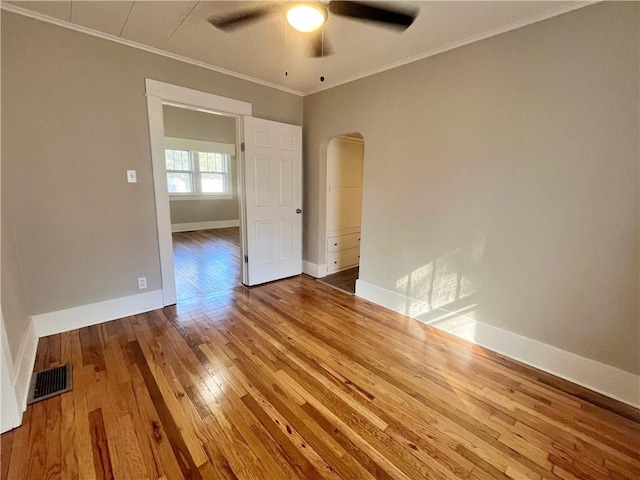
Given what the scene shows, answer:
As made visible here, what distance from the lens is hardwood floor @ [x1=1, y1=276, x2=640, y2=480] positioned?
1.37 m

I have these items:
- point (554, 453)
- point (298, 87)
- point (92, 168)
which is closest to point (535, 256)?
point (554, 453)

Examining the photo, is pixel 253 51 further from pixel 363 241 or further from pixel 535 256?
pixel 535 256

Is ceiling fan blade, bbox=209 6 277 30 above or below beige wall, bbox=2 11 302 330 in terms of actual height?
above

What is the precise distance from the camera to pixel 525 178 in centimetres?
213

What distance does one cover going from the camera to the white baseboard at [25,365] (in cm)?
165

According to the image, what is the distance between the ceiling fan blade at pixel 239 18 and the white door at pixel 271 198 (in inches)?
45.0

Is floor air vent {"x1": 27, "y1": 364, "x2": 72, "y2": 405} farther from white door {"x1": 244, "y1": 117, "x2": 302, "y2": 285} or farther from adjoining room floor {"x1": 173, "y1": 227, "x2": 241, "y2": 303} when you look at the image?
white door {"x1": 244, "y1": 117, "x2": 302, "y2": 285}

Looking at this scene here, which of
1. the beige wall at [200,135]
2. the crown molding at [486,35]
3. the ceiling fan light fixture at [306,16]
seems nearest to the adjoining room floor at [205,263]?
the beige wall at [200,135]

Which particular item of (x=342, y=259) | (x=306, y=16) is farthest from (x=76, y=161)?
(x=342, y=259)

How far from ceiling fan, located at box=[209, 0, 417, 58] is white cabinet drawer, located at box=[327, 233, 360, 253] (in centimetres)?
249

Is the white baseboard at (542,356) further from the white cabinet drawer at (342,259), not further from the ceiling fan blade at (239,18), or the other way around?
the ceiling fan blade at (239,18)

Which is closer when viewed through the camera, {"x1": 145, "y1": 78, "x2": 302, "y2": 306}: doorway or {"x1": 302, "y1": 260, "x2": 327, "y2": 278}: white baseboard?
{"x1": 145, "y1": 78, "x2": 302, "y2": 306}: doorway

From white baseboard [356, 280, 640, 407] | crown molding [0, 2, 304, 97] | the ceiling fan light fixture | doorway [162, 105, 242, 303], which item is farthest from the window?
white baseboard [356, 280, 640, 407]

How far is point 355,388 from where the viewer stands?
1897mm
